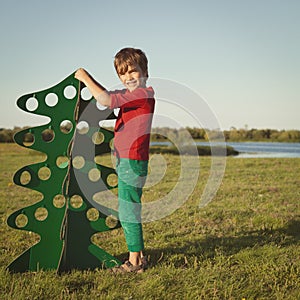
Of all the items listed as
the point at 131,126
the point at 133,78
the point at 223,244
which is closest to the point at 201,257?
the point at 223,244

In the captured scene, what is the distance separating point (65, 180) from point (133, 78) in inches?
45.7

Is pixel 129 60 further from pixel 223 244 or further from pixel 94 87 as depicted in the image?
pixel 223 244

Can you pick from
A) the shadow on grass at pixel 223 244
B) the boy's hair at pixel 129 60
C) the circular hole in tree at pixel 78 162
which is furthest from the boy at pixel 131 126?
the shadow on grass at pixel 223 244

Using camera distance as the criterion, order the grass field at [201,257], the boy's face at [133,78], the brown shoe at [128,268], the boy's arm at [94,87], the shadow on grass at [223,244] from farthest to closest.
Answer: the shadow on grass at [223,244]
the brown shoe at [128,268]
the boy's face at [133,78]
the boy's arm at [94,87]
the grass field at [201,257]

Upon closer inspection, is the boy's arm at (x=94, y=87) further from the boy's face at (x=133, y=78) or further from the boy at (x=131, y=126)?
the boy's face at (x=133, y=78)

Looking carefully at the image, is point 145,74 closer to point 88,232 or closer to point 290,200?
point 88,232

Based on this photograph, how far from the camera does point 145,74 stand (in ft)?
12.1

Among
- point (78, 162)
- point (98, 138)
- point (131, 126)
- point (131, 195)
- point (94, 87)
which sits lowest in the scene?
point (131, 195)

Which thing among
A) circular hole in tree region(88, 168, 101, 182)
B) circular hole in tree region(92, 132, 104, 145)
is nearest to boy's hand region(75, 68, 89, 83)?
circular hole in tree region(92, 132, 104, 145)

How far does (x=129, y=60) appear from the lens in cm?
357

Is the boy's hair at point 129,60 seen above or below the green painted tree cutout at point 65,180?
above

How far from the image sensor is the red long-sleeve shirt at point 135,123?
3.56 metres

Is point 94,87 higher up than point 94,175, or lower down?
higher up

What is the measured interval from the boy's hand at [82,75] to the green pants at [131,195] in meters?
0.82
